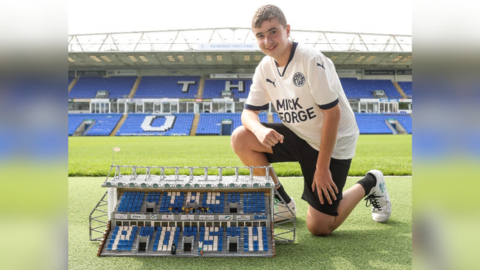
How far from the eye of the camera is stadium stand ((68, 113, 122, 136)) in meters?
29.3

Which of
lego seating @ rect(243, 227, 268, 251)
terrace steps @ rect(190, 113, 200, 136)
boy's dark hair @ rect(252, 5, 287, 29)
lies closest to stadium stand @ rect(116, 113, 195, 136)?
terrace steps @ rect(190, 113, 200, 136)

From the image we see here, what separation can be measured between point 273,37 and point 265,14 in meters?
0.15

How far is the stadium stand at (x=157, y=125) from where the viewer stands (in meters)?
29.4

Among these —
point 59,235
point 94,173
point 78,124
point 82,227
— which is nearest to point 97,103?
point 78,124

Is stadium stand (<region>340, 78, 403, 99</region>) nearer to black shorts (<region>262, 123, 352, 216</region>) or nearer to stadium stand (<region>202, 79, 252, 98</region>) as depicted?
stadium stand (<region>202, 79, 252, 98</region>)

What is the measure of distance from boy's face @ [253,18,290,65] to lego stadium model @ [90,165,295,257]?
31.3 inches

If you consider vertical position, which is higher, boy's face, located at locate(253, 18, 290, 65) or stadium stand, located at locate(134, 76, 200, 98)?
stadium stand, located at locate(134, 76, 200, 98)

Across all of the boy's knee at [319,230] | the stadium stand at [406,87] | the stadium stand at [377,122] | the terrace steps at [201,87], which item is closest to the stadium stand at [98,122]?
the terrace steps at [201,87]

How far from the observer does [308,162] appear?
2674 mm

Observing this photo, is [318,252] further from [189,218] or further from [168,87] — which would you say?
[168,87]

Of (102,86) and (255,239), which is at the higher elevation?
(102,86)

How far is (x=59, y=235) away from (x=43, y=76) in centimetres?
30

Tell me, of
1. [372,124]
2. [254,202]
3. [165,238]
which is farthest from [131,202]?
[372,124]

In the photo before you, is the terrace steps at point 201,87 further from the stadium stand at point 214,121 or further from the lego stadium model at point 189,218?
the lego stadium model at point 189,218
